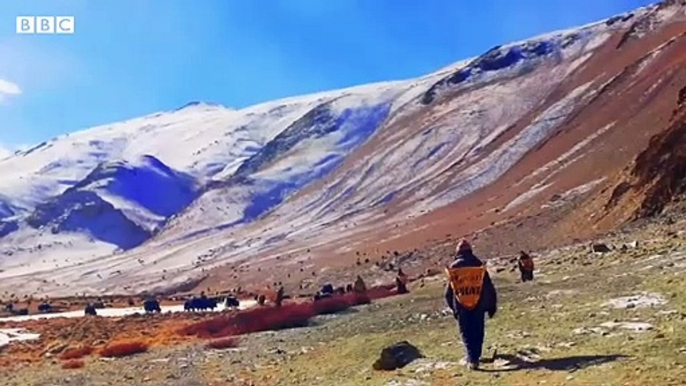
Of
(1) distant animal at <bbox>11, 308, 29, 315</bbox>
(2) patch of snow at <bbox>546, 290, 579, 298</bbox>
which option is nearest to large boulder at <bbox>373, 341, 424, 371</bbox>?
(2) patch of snow at <bbox>546, 290, 579, 298</bbox>

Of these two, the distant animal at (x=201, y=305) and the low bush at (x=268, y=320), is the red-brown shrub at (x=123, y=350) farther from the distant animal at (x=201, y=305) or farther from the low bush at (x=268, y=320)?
the distant animal at (x=201, y=305)

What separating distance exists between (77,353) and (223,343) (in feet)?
21.6

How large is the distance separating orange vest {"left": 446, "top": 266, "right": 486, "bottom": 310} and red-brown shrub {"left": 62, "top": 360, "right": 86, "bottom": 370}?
13.7m

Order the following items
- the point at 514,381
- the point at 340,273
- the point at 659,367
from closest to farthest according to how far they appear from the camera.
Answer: the point at 659,367
the point at 514,381
the point at 340,273

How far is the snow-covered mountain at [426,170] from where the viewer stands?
8831 cm

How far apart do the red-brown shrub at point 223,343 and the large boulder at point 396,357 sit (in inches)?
347

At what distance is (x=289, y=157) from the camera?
187250mm

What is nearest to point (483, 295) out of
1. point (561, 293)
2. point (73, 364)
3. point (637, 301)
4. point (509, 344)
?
point (509, 344)

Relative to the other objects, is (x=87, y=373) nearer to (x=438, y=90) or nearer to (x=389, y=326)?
(x=389, y=326)

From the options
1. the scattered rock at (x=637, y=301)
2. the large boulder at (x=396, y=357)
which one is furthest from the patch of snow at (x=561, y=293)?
the large boulder at (x=396, y=357)

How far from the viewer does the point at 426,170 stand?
11938 centimetres

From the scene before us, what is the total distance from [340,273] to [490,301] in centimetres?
6023

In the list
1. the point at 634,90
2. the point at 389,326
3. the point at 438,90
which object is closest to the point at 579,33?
the point at 438,90

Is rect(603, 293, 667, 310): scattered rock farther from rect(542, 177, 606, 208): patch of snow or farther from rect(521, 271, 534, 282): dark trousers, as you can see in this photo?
rect(542, 177, 606, 208): patch of snow
